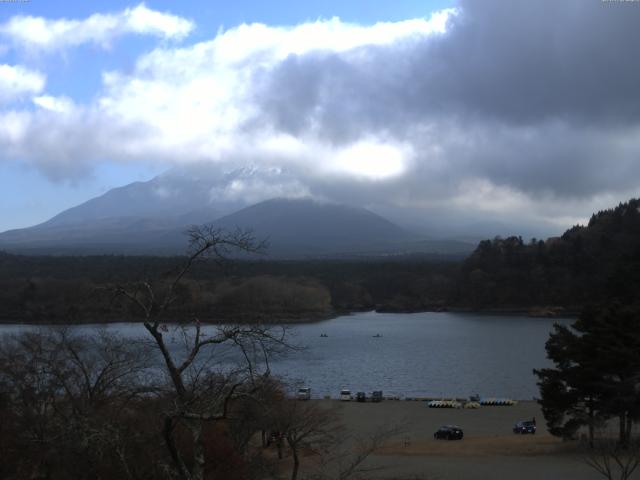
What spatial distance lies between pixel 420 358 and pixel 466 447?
1732 centimetres

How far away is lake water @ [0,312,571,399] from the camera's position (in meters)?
24.8

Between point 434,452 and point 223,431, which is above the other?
point 223,431

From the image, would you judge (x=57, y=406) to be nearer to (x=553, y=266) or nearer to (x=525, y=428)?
(x=525, y=428)

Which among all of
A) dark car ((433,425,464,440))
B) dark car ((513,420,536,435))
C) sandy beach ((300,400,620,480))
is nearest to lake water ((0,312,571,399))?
sandy beach ((300,400,620,480))

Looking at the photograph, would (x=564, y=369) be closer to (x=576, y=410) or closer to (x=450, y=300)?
(x=576, y=410)

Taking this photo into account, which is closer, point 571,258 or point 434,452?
point 434,452

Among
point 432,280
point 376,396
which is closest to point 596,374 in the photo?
point 376,396

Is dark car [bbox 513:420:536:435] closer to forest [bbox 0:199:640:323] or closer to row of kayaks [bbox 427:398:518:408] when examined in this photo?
row of kayaks [bbox 427:398:518:408]

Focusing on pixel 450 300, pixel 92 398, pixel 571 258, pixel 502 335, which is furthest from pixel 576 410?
pixel 450 300

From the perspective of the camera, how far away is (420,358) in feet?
105

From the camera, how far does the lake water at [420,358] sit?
2484cm

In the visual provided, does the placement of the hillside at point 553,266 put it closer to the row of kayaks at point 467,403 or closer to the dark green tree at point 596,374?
the row of kayaks at point 467,403

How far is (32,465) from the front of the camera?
22.7 feet

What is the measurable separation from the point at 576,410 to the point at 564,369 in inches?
29.0
